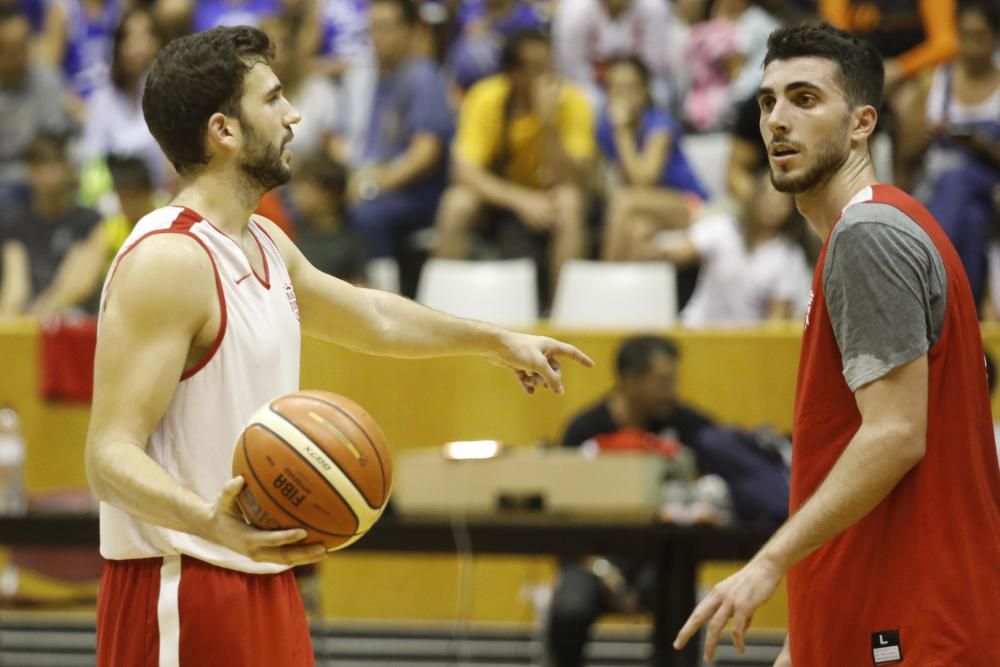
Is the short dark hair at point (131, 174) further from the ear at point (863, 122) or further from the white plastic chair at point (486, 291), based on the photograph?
the ear at point (863, 122)

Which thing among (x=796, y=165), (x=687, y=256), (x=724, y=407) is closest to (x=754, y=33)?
(x=687, y=256)

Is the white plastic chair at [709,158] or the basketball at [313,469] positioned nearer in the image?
the basketball at [313,469]

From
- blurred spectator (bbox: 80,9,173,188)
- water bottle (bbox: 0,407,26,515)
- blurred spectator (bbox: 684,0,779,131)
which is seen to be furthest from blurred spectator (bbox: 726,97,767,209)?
water bottle (bbox: 0,407,26,515)

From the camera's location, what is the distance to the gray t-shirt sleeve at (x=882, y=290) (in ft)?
10.5

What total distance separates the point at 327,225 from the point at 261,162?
5673 mm

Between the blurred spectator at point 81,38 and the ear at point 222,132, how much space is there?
9203mm

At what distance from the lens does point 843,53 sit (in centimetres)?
353

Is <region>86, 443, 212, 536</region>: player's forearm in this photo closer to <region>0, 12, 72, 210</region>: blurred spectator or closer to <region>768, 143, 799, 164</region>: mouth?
<region>768, 143, 799, 164</region>: mouth

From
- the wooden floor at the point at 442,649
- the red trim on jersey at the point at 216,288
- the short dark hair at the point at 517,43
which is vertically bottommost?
the wooden floor at the point at 442,649

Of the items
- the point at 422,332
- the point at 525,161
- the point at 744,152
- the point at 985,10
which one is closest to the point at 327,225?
the point at 525,161

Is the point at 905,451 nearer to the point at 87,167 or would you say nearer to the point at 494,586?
the point at 494,586

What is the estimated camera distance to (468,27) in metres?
10.9

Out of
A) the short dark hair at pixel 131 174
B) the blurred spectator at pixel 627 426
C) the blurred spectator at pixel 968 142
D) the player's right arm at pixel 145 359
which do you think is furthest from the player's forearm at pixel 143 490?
the short dark hair at pixel 131 174

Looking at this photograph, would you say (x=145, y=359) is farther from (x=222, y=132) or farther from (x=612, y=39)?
(x=612, y=39)
